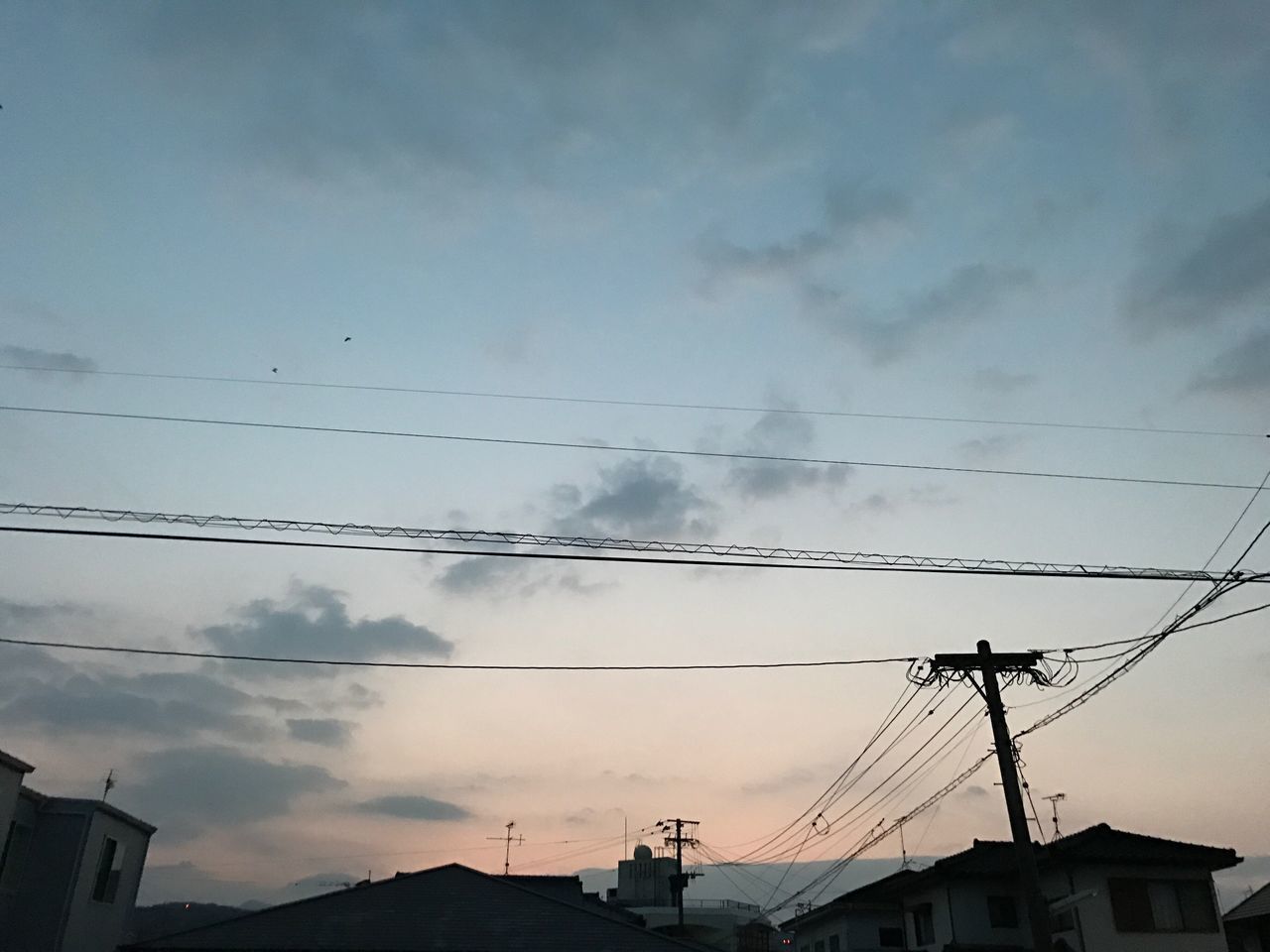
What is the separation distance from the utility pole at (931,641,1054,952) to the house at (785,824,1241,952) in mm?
11159

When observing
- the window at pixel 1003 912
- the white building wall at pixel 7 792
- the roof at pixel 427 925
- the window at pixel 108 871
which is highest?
the white building wall at pixel 7 792

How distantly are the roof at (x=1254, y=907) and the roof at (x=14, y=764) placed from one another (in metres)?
45.9

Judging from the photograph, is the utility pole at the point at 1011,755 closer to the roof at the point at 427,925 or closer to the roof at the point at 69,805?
the roof at the point at 427,925

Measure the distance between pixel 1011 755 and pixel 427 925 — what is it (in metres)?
17.8

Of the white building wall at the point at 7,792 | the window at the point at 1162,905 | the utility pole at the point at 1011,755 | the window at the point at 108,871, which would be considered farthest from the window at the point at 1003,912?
the white building wall at the point at 7,792

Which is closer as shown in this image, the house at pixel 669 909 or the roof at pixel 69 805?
the roof at pixel 69 805

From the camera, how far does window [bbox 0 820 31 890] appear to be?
102 feet

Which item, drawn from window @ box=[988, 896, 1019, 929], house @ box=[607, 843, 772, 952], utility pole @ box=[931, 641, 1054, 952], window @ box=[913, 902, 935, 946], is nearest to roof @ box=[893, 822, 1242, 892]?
window @ box=[988, 896, 1019, 929]

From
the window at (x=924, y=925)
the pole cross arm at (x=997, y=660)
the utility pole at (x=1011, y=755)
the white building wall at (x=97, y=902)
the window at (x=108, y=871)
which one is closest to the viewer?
the utility pole at (x=1011, y=755)

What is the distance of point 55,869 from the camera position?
105 ft

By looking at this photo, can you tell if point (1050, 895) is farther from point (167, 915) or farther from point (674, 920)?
point (167, 915)

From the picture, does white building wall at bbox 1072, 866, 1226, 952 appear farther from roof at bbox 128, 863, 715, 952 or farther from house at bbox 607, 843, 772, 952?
house at bbox 607, 843, 772, 952

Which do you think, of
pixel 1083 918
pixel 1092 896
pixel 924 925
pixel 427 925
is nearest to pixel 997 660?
pixel 1092 896

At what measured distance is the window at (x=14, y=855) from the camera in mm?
31156
